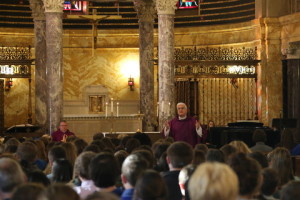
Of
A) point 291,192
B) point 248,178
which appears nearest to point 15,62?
point 248,178

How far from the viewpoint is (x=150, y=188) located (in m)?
6.41

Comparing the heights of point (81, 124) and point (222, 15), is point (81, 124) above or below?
below

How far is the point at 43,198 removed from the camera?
5770 mm

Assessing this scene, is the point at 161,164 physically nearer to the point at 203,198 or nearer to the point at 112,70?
the point at 203,198

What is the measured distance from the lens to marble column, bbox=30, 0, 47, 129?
86.8 feet

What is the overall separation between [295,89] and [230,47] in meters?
4.47

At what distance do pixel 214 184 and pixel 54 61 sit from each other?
19222mm

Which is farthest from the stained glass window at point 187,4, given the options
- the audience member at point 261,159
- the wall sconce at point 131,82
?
the audience member at point 261,159

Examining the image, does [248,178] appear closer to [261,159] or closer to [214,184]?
[214,184]

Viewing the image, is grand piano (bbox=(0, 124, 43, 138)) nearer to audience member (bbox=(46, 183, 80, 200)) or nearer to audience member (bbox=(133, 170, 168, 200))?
audience member (bbox=(133, 170, 168, 200))

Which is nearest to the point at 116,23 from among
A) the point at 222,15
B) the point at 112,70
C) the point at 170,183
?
the point at 112,70

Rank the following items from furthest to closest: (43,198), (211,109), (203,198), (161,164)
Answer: (211,109)
(161,164)
(43,198)
(203,198)

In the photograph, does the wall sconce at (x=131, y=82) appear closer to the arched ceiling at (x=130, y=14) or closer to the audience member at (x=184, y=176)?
the arched ceiling at (x=130, y=14)

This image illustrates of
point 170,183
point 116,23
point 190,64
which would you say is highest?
point 116,23
